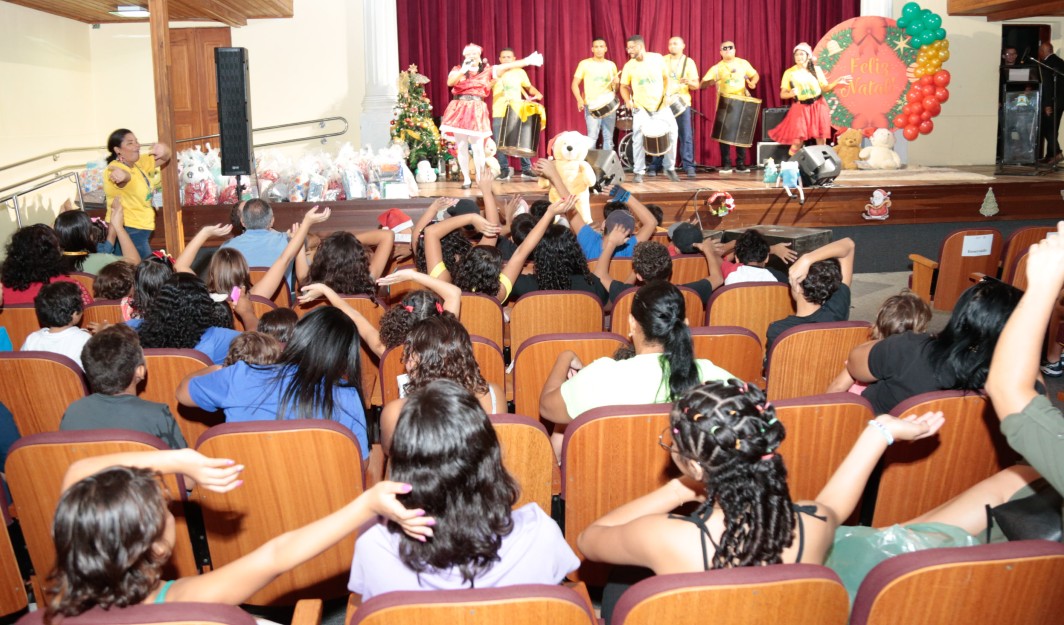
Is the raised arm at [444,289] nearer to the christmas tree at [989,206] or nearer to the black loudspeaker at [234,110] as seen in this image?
the black loudspeaker at [234,110]

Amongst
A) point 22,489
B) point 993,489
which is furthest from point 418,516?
point 993,489

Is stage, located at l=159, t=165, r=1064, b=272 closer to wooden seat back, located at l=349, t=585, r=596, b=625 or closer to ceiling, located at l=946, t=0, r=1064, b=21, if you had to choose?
ceiling, located at l=946, t=0, r=1064, b=21

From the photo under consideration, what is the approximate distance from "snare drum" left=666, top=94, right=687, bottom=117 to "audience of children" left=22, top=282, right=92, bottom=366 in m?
7.28

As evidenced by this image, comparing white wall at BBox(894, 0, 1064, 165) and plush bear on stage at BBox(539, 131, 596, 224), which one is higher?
white wall at BBox(894, 0, 1064, 165)

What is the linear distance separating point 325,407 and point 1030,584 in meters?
1.62

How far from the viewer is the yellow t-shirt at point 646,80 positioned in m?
9.15

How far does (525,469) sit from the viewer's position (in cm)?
208

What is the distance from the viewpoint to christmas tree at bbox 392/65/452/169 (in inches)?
370

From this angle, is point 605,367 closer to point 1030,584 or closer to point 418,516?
point 418,516

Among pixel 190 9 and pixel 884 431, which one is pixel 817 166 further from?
pixel 884 431

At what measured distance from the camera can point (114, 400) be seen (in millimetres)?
2258

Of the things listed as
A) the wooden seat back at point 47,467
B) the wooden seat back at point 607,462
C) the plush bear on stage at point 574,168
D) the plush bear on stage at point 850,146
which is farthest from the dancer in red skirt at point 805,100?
the wooden seat back at point 47,467

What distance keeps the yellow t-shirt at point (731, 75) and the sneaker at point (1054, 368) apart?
5.93 metres

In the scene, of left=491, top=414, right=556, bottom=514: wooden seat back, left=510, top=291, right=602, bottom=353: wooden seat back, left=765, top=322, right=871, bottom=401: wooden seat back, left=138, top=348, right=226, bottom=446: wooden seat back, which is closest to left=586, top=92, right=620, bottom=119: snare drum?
left=510, top=291, right=602, bottom=353: wooden seat back
